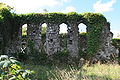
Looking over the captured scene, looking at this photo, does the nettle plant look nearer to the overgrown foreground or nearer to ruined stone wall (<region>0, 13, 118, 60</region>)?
the overgrown foreground

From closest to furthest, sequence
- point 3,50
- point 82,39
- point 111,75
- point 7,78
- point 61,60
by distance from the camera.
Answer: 1. point 7,78
2. point 111,75
3. point 3,50
4. point 61,60
5. point 82,39

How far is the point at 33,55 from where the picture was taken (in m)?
18.0

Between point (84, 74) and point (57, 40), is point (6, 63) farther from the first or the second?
point (57, 40)

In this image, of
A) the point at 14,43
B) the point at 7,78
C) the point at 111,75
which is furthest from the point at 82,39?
the point at 7,78

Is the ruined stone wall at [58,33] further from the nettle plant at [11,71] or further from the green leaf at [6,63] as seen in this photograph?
the green leaf at [6,63]

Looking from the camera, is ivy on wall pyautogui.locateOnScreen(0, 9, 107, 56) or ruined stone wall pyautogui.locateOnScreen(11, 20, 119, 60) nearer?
ivy on wall pyautogui.locateOnScreen(0, 9, 107, 56)

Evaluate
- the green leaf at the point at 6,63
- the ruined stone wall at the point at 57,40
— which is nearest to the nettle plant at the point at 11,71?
the green leaf at the point at 6,63

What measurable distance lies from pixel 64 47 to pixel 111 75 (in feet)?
30.7

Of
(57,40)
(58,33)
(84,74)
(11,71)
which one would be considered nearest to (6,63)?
(11,71)

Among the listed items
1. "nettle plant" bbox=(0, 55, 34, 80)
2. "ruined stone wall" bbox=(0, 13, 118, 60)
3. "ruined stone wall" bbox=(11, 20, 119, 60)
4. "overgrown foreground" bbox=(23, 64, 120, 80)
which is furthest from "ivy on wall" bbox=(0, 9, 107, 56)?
"nettle plant" bbox=(0, 55, 34, 80)

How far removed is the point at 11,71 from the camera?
296 cm

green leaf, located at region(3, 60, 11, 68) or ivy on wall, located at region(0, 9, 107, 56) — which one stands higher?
ivy on wall, located at region(0, 9, 107, 56)

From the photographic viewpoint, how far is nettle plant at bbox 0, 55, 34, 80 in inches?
112

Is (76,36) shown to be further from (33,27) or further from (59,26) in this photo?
(33,27)
